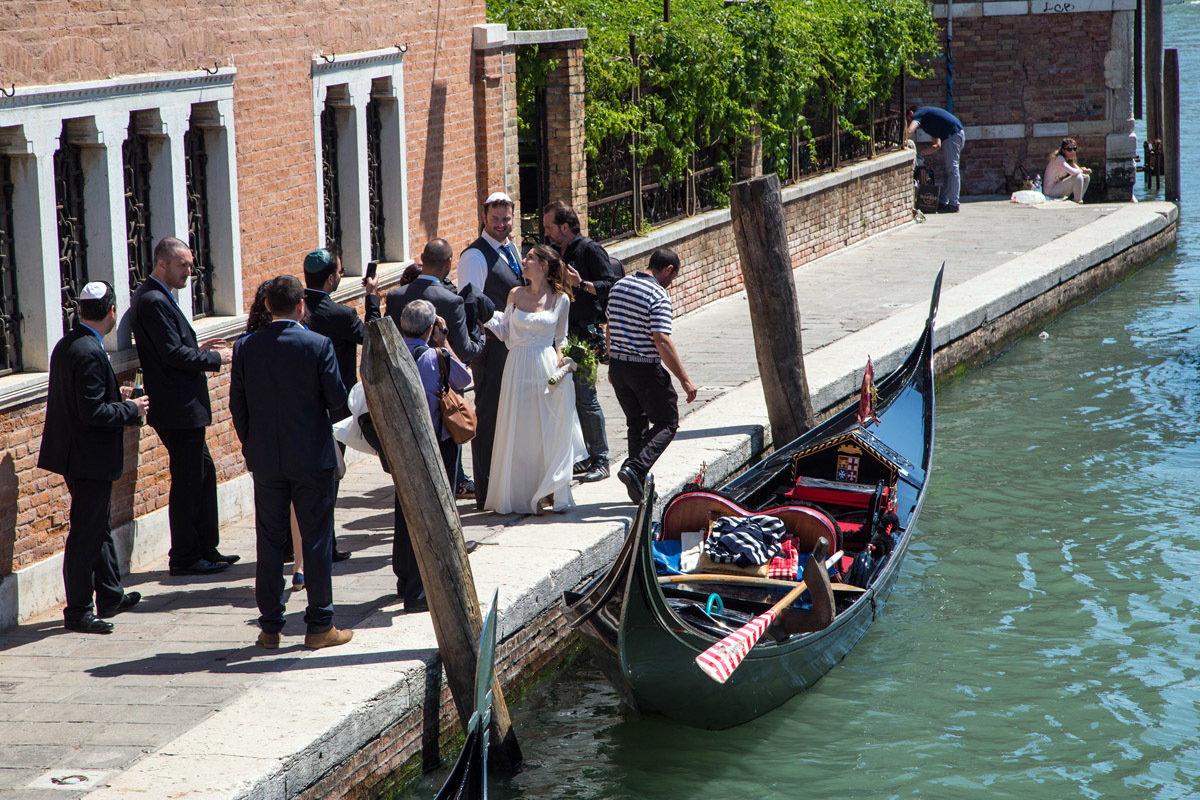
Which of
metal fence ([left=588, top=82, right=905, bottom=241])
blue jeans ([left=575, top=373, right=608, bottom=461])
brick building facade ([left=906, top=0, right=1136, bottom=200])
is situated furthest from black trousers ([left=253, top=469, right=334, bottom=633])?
brick building facade ([left=906, top=0, right=1136, bottom=200])

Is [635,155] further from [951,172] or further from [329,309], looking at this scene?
[951,172]

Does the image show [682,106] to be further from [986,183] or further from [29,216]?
[986,183]

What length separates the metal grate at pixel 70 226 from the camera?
232 inches

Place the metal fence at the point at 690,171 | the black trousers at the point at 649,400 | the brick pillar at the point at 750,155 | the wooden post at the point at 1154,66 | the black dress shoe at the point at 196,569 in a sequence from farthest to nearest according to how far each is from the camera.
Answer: the wooden post at the point at 1154,66 < the brick pillar at the point at 750,155 < the metal fence at the point at 690,171 < the black trousers at the point at 649,400 < the black dress shoe at the point at 196,569

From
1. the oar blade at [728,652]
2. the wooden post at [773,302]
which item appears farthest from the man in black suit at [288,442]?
the wooden post at [773,302]

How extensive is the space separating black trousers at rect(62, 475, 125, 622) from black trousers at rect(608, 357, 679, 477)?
8.73ft

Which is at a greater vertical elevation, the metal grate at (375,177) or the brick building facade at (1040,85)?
the brick building facade at (1040,85)

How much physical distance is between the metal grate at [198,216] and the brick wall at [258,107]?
20 cm

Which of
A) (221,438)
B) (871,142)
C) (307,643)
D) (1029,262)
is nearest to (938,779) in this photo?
(307,643)

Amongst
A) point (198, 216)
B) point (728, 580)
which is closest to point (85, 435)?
point (198, 216)

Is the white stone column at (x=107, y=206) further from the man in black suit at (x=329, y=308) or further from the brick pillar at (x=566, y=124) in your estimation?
the brick pillar at (x=566, y=124)

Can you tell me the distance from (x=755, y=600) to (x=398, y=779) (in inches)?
70.7

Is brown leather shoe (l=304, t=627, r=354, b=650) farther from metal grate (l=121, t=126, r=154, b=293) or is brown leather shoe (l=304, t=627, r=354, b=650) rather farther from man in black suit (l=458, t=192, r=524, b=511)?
metal grate (l=121, t=126, r=154, b=293)

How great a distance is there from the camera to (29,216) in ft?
18.3
